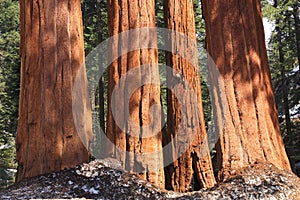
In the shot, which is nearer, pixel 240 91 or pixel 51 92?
pixel 240 91

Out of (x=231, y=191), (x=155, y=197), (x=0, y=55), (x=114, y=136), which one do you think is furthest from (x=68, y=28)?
(x=0, y=55)

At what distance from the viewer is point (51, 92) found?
5.94m

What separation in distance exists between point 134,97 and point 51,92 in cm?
124

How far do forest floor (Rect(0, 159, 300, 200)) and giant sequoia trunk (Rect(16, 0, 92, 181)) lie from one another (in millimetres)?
295

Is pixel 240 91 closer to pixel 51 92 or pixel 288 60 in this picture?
pixel 51 92

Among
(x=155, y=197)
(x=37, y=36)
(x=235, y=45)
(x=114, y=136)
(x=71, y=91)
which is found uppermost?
(x=37, y=36)

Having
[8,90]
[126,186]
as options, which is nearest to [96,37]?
[8,90]

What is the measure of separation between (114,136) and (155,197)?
4.28 ft

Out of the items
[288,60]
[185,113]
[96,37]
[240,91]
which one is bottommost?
[240,91]

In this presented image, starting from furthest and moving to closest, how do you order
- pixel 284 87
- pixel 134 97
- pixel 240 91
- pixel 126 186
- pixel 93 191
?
pixel 284 87 < pixel 134 97 < pixel 240 91 < pixel 126 186 < pixel 93 191

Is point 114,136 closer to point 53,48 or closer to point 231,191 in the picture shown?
point 53,48

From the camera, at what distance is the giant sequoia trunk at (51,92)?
580cm

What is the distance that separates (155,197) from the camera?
533 cm

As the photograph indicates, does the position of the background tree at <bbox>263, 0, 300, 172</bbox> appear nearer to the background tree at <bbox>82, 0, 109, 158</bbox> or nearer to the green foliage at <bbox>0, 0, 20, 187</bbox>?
the background tree at <bbox>82, 0, 109, 158</bbox>
